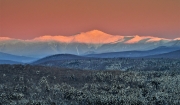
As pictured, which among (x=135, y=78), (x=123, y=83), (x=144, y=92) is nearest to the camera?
(x=144, y=92)

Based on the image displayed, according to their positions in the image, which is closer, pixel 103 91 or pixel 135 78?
pixel 103 91

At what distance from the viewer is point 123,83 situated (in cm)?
6319

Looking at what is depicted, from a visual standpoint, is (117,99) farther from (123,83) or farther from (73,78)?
(73,78)

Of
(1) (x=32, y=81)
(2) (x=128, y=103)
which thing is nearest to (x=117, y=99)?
(2) (x=128, y=103)

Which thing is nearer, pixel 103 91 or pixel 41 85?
pixel 103 91

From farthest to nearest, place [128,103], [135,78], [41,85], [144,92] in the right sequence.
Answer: [135,78] < [41,85] < [144,92] < [128,103]

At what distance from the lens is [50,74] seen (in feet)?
231

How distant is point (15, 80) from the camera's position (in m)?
62.5

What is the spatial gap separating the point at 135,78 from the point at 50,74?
18.4m

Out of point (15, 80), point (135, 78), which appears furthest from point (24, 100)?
point (135, 78)

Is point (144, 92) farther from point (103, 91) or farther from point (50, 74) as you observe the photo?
point (50, 74)

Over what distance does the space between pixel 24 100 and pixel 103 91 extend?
45.5ft

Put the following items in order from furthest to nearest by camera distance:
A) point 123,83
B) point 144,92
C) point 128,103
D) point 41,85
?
1. point 123,83
2. point 41,85
3. point 144,92
4. point 128,103

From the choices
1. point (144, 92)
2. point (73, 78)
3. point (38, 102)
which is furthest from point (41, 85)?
point (144, 92)
